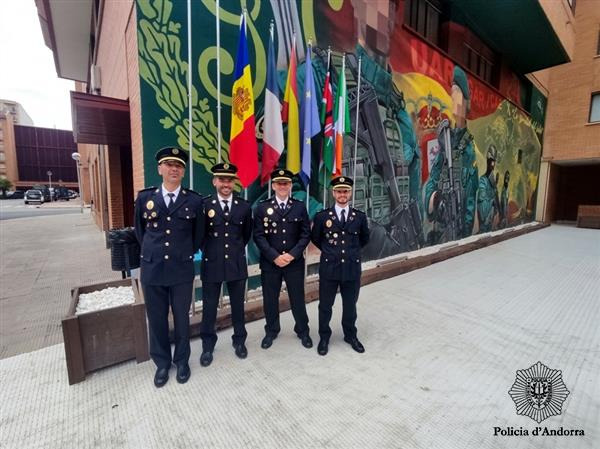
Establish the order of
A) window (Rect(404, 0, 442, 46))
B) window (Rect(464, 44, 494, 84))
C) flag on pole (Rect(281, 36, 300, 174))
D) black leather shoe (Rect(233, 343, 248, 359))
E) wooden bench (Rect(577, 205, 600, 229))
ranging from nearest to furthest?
1. black leather shoe (Rect(233, 343, 248, 359))
2. flag on pole (Rect(281, 36, 300, 174))
3. window (Rect(404, 0, 442, 46))
4. window (Rect(464, 44, 494, 84))
5. wooden bench (Rect(577, 205, 600, 229))

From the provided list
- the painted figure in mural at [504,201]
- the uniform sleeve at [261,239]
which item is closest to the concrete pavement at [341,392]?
the uniform sleeve at [261,239]

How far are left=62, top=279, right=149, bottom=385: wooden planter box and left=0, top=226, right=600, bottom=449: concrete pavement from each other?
0.11m

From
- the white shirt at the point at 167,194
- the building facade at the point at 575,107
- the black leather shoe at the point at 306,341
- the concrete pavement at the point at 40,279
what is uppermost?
the building facade at the point at 575,107

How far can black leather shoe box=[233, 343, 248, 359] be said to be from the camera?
8.97 feet

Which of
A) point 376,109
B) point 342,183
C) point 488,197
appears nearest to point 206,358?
point 342,183

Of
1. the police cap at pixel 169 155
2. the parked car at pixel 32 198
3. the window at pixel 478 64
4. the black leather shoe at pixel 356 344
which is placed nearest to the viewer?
the police cap at pixel 169 155

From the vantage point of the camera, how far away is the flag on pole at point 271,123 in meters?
3.78

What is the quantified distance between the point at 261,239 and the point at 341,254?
2.48 feet

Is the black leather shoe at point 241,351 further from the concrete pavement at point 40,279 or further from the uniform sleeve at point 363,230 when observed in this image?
the concrete pavement at point 40,279

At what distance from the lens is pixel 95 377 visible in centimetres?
244

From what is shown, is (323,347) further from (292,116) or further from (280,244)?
(292,116)

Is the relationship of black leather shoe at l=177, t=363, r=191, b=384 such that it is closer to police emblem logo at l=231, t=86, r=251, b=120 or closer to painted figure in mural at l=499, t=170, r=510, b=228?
police emblem logo at l=231, t=86, r=251, b=120

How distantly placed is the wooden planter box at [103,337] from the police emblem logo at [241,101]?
223 cm

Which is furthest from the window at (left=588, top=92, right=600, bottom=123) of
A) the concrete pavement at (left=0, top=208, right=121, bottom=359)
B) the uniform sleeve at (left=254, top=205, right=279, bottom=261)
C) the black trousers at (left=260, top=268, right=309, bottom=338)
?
the concrete pavement at (left=0, top=208, right=121, bottom=359)
